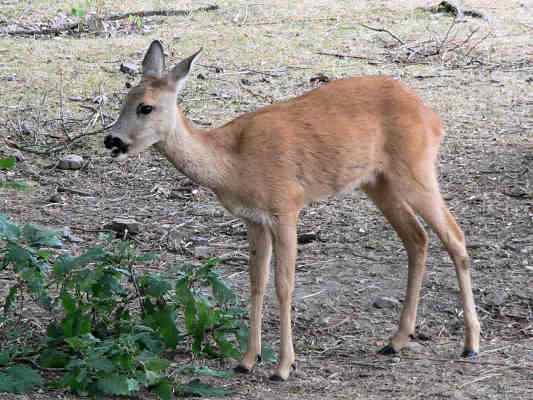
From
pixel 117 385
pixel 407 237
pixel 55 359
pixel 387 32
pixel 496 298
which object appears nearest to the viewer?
pixel 117 385

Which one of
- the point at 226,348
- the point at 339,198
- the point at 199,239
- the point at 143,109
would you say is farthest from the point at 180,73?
the point at 339,198

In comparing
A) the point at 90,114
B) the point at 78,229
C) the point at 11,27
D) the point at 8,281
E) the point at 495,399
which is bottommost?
the point at 495,399

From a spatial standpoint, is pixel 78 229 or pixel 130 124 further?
pixel 78 229

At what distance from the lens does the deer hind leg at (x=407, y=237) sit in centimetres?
543

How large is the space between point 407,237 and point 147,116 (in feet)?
5.66

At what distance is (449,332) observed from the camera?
221 inches

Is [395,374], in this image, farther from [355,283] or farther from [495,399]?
[355,283]

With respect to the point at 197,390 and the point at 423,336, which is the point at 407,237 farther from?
the point at 197,390

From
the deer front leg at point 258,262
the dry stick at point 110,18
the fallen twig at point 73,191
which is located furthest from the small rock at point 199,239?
the dry stick at point 110,18

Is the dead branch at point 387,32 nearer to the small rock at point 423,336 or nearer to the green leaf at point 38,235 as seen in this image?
the small rock at point 423,336

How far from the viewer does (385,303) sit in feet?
19.3

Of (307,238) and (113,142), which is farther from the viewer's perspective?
(307,238)

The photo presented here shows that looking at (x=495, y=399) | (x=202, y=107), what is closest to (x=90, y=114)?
(x=202, y=107)

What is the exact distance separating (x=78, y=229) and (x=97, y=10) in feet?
20.7
